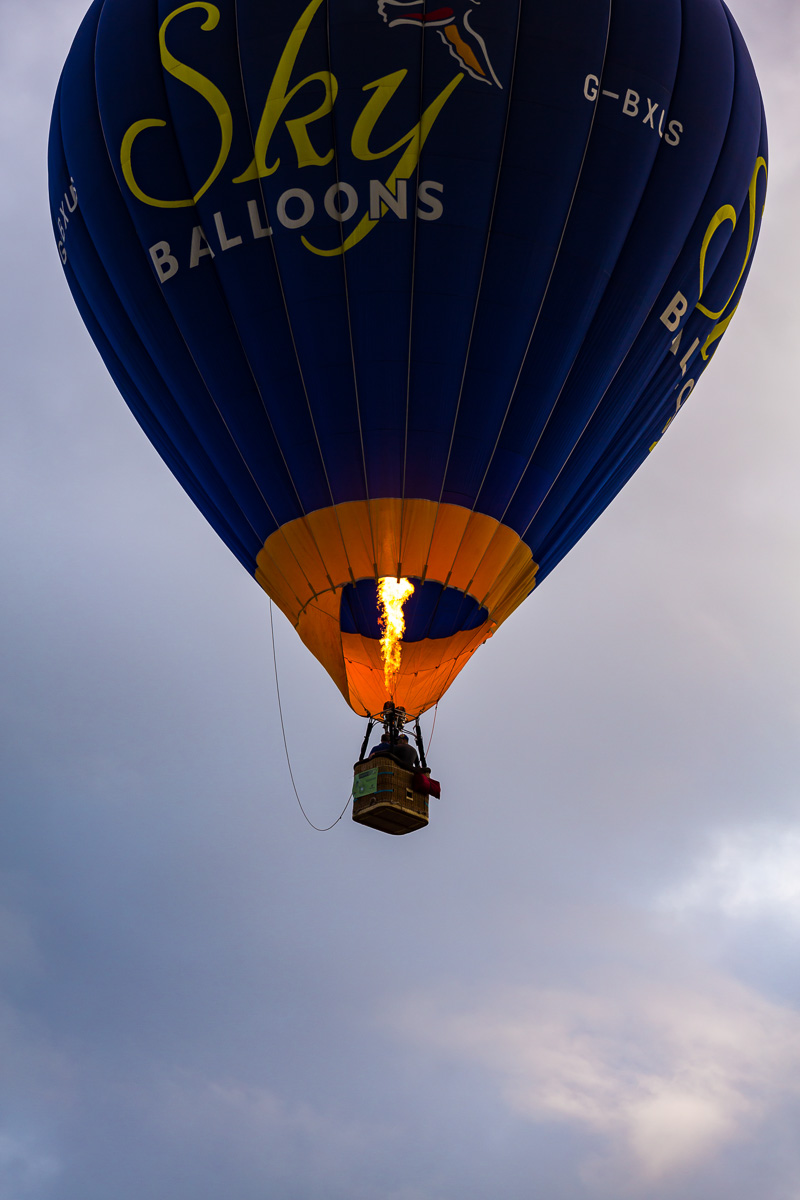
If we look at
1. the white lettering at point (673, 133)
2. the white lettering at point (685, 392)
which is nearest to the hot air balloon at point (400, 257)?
the white lettering at point (673, 133)

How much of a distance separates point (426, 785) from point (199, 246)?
5263mm

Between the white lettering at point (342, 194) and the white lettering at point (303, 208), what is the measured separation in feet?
0.54

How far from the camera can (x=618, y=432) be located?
13.9m

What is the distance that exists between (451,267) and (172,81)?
10.1 ft

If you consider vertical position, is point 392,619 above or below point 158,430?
below

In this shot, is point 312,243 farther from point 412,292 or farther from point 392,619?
point 392,619

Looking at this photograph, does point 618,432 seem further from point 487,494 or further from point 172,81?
point 172,81

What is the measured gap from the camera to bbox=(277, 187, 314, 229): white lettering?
41.2ft

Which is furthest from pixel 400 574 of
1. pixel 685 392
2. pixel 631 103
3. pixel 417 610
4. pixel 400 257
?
pixel 631 103

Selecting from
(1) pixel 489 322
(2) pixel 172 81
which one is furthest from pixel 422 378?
(2) pixel 172 81

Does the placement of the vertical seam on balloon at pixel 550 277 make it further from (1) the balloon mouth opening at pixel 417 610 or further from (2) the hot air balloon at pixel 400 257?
(1) the balloon mouth opening at pixel 417 610

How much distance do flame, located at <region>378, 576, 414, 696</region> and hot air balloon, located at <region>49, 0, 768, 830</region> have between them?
3 cm

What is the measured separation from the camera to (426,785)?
1233 cm

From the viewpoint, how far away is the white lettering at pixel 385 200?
12477mm
